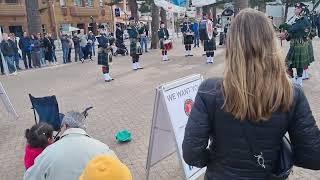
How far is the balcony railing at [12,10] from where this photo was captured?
128 ft

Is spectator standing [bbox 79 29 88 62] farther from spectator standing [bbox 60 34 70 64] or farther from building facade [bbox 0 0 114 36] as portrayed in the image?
building facade [bbox 0 0 114 36]

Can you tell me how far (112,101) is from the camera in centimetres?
919

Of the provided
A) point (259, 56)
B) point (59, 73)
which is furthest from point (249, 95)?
point (59, 73)

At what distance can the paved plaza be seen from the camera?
5312mm

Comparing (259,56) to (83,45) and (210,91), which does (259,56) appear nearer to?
(210,91)

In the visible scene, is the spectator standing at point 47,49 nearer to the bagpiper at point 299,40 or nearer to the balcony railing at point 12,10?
the bagpiper at point 299,40

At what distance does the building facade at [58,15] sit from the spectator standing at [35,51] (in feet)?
50.9

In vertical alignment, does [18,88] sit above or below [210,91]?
below

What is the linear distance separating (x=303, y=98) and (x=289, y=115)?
11cm

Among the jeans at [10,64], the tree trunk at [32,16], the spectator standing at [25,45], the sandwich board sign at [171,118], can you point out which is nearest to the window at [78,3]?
the tree trunk at [32,16]

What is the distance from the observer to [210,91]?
1967 millimetres

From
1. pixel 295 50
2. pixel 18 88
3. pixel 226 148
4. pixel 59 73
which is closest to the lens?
pixel 226 148

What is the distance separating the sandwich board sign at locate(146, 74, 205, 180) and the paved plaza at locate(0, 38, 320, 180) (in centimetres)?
67

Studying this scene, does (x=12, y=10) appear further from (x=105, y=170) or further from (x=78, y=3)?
(x=105, y=170)
